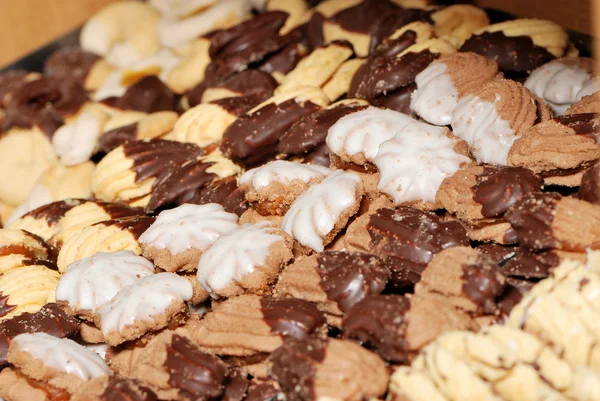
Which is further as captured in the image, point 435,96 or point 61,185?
point 61,185

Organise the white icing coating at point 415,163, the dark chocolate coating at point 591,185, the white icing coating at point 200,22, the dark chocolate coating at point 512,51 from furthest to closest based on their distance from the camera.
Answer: the white icing coating at point 200,22 < the dark chocolate coating at point 512,51 < the white icing coating at point 415,163 < the dark chocolate coating at point 591,185

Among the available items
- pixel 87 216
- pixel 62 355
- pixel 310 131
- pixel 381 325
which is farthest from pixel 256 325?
pixel 87 216

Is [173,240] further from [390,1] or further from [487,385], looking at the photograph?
[390,1]

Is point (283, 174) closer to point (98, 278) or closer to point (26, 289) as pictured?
point (98, 278)

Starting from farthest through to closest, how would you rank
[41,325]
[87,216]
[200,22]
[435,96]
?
1. [200,22]
2. [87,216]
3. [435,96]
4. [41,325]

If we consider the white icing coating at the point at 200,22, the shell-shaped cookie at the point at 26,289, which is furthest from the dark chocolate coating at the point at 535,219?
the white icing coating at the point at 200,22

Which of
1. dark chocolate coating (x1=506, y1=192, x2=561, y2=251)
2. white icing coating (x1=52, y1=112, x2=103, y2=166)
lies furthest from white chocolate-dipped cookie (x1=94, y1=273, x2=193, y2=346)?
white icing coating (x1=52, y1=112, x2=103, y2=166)

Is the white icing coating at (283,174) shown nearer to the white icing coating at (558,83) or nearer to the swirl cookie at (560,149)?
the swirl cookie at (560,149)

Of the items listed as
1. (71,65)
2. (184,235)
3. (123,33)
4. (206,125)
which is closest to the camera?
(184,235)
